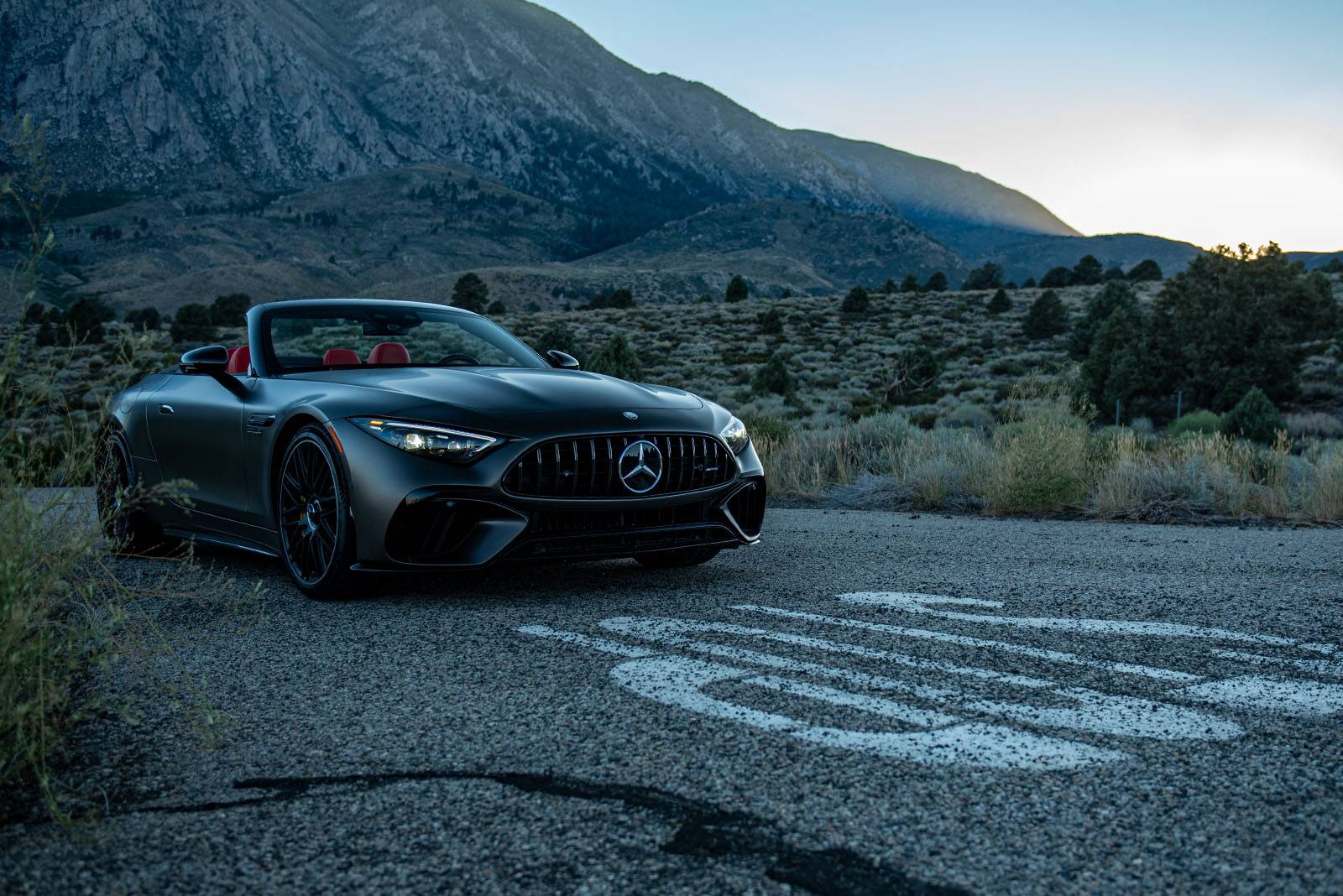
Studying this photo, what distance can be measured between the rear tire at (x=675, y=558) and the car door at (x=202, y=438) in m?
2.13

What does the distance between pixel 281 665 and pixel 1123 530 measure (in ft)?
22.0

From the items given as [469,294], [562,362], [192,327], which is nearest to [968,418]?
[562,362]

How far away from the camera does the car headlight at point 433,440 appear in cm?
516

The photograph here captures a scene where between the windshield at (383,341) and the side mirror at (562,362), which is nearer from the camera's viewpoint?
the windshield at (383,341)

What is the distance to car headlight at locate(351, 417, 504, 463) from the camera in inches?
203

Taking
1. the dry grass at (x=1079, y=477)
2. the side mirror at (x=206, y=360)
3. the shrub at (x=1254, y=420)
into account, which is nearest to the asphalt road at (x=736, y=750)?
the side mirror at (x=206, y=360)

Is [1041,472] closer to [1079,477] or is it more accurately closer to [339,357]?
[1079,477]

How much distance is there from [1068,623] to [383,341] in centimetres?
393

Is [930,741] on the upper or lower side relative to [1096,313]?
lower

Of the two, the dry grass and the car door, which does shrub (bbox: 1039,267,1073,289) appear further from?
the car door

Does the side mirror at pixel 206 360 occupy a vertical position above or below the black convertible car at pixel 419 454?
above

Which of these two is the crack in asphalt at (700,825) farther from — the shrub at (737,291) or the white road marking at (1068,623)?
the shrub at (737,291)

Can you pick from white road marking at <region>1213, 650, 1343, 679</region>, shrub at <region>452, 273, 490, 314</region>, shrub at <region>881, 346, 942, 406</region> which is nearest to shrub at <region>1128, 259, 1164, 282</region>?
shrub at <region>881, 346, 942, 406</region>

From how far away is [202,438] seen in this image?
21.0 feet
